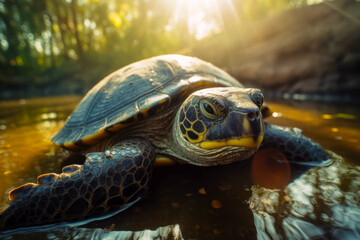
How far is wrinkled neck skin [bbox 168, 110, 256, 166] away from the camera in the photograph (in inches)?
57.1

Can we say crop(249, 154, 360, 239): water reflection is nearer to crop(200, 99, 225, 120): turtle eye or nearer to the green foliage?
crop(200, 99, 225, 120): turtle eye

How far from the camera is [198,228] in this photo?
118cm

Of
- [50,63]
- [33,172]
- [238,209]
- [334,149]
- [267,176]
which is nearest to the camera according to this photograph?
[238,209]

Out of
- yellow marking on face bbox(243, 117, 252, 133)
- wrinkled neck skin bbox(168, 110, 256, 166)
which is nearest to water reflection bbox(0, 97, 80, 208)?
wrinkled neck skin bbox(168, 110, 256, 166)

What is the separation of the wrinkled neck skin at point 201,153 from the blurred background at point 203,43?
592 cm

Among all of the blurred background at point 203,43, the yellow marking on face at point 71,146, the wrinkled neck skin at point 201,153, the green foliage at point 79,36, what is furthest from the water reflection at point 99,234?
the green foliage at point 79,36

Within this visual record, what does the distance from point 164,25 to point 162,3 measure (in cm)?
265

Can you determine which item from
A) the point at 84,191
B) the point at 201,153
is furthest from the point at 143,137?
the point at 84,191

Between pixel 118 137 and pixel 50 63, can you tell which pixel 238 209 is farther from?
pixel 50 63

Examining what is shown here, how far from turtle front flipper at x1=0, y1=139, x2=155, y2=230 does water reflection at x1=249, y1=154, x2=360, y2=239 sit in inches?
33.9

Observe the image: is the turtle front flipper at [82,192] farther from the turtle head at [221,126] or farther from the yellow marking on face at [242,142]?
the yellow marking on face at [242,142]

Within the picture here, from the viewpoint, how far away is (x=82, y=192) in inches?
50.6

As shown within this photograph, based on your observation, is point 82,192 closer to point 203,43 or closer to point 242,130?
point 242,130

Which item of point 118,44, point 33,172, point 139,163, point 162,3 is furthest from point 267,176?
point 118,44
